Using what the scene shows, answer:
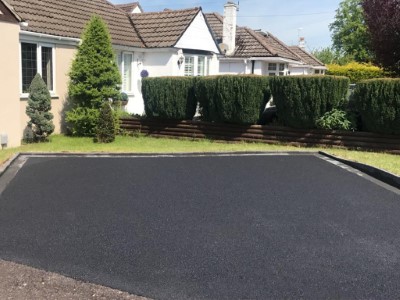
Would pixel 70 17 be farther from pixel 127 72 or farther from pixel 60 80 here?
pixel 127 72

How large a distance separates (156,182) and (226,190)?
4.50ft

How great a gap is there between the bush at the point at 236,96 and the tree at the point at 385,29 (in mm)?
4665

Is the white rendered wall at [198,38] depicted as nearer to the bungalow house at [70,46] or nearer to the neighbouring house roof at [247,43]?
the bungalow house at [70,46]

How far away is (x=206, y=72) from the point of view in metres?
22.1

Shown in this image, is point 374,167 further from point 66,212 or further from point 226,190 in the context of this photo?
point 66,212

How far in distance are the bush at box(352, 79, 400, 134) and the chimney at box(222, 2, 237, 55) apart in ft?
47.3

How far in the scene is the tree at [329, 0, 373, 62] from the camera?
214 ft

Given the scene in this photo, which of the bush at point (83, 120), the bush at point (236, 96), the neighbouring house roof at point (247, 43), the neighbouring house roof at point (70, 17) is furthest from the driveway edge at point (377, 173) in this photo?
the neighbouring house roof at point (247, 43)

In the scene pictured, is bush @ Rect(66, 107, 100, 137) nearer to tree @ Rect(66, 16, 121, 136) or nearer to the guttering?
tree @ Rect(66, 16, 121, 136)

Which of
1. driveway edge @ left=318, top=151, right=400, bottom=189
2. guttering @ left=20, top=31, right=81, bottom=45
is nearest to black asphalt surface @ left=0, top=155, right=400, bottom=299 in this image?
driveway edge @ left=318, top=151, right=400, bottom=189

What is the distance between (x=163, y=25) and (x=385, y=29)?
971cm

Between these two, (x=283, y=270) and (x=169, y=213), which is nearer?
(x=283, y=270)

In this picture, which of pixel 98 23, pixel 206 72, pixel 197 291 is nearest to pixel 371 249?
pixel 197 291

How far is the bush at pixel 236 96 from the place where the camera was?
1393cm
